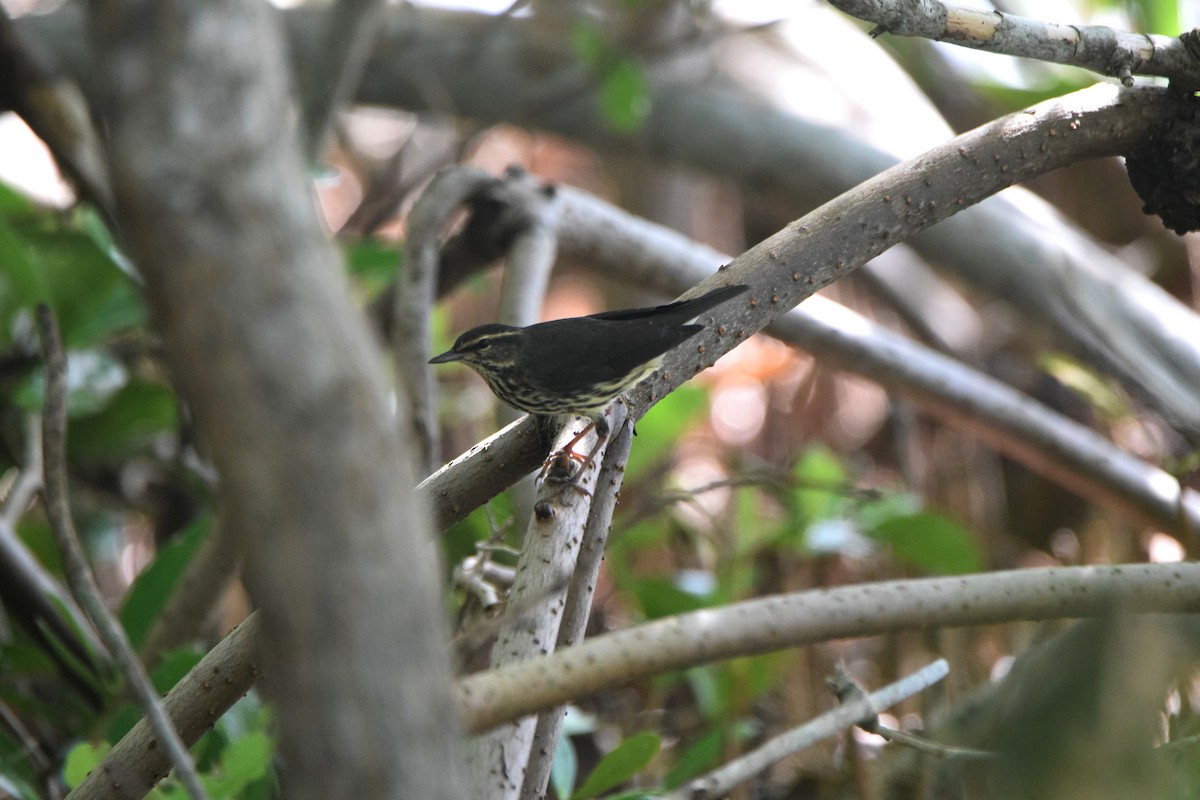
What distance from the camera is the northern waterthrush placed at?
1901 millimetres


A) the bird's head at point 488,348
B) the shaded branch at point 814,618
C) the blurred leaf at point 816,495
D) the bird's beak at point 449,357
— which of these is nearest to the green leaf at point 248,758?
the shaded branch at point 814,618

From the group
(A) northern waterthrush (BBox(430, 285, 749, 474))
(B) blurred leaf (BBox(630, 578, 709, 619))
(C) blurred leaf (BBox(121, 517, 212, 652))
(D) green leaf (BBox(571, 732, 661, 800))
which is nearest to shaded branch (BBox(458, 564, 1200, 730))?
(D) green leaf (BBox(571, 732, 661, 800))

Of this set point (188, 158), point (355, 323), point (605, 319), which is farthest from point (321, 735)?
point (605, 319)

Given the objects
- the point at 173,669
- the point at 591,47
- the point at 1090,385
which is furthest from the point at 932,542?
the point at 173,669

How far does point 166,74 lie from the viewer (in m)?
0.76

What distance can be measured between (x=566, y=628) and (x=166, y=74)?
40.3 inches

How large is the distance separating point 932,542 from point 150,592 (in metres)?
2.22

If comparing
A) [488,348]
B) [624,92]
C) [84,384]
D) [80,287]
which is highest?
[624,92]

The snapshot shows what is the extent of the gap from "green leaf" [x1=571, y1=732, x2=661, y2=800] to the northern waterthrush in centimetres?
55

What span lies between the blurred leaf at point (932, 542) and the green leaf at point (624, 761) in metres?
1.64

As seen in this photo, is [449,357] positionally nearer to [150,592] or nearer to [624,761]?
[150,592]

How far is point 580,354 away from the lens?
2133mm

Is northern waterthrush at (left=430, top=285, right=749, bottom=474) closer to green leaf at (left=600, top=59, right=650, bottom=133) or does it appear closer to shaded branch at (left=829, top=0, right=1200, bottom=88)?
shaded branch at (left=829, top=0, right=1200, bottom=88)

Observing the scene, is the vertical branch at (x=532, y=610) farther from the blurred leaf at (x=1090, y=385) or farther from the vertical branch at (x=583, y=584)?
the blurred leaf at (x=1090, y=385)
